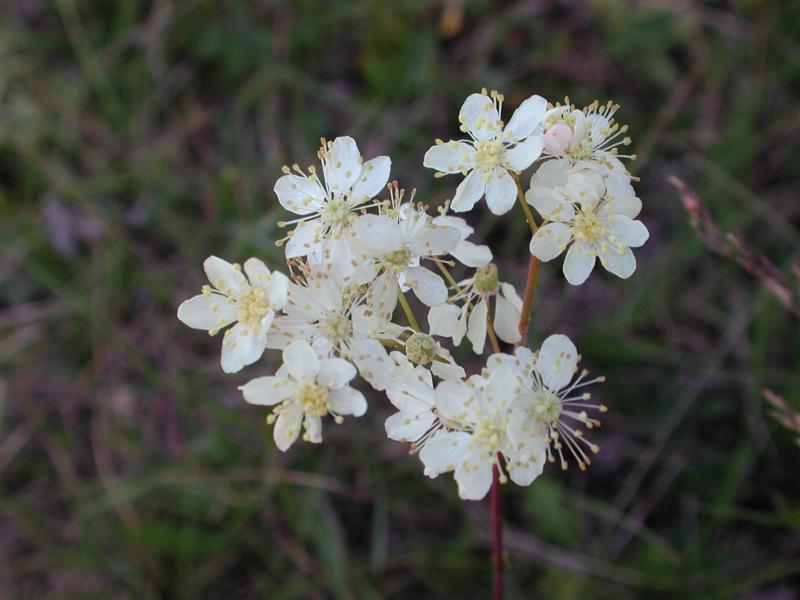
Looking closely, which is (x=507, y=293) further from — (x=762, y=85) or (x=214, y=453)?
(x=762, y=85)

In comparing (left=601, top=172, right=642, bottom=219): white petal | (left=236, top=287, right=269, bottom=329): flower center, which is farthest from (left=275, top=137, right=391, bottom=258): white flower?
(left=601, top=172, right=642, bottom=219): white petal

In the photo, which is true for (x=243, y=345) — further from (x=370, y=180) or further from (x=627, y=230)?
(x=627, y=230)

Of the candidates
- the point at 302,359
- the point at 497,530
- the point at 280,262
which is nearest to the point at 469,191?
the point at 302,359

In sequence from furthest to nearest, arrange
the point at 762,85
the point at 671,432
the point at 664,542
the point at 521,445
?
the point at 762,85, the point at 671,432, the point at 664,542, the point at 521,445

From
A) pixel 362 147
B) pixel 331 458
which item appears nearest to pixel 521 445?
pixel 331 458

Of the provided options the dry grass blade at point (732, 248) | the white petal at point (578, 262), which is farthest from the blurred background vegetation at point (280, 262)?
the white petal at point (578, 262)

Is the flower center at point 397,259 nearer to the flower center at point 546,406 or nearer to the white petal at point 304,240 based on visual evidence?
the white petal at point 304,240
